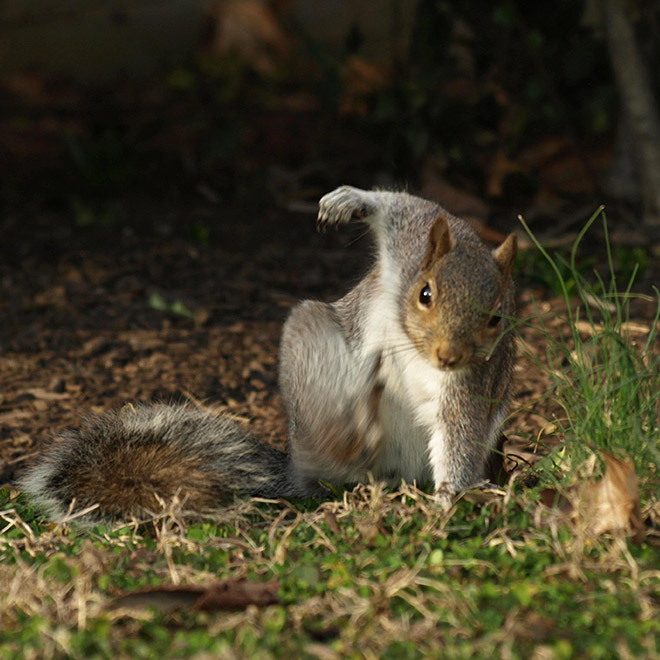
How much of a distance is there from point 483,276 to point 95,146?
14.2 feet

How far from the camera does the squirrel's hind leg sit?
2.93m

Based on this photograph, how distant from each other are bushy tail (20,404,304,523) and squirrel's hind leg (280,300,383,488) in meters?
0.14

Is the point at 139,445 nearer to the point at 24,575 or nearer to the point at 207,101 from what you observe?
the point at 24,575

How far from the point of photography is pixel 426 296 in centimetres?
274

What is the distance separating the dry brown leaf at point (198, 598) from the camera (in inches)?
82.4

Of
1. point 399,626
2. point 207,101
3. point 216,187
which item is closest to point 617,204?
point 216,187

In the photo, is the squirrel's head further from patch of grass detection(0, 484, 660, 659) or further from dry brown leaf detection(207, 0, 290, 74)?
dry brown leaf detection(207, 0, 290, 74)

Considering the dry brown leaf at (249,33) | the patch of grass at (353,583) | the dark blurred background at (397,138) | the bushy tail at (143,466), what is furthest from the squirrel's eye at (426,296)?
the dry brown leaf at (249,33)

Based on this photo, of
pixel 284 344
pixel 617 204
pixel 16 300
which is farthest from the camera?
pixel 617 204

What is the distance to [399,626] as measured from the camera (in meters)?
2.03

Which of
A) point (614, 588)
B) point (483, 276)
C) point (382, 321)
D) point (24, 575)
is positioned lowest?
point (24, 575)

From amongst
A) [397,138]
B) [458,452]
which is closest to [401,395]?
[458,452]

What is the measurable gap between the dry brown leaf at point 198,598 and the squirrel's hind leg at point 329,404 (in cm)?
81

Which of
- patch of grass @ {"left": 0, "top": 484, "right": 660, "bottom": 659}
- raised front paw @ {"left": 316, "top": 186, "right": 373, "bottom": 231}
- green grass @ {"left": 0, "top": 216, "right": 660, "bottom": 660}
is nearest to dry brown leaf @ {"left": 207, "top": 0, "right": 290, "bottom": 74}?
raised front paw @ {"left": 316, "top": 186, "right": 373, "bottom": 231}
